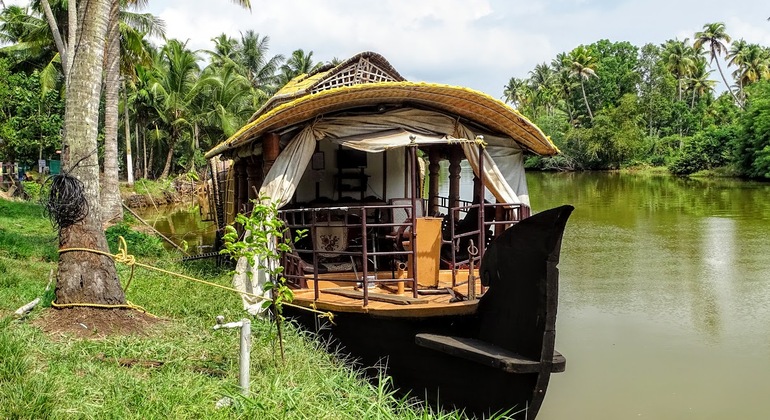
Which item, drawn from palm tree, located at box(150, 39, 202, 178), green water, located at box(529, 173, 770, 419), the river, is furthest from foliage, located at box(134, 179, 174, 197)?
green water, located at box(529, 173, 770, 419)

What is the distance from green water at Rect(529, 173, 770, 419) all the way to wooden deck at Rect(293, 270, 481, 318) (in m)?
1.47

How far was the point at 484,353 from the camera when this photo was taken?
414cm

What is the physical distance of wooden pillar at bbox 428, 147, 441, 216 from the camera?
777cm

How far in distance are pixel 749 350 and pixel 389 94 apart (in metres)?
5.11

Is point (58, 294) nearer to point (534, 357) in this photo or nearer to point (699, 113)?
point (534, 357)

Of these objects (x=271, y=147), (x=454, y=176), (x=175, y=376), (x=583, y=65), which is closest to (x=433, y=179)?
(x=454, y=176)

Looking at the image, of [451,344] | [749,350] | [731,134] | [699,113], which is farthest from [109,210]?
[699,113]

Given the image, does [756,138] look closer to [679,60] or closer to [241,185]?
[679,60]

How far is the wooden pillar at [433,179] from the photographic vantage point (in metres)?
7.77

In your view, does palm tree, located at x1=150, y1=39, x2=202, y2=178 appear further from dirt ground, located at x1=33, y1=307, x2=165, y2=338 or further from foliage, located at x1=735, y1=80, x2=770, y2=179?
foliage, located at x1=735, y1=80, x2=770, y2=179

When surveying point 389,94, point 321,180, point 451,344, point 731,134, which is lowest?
point 451,344

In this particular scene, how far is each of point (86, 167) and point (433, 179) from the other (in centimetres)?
419

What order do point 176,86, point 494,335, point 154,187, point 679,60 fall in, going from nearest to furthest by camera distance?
point 494,335
point 154,187
point 176,86
point 679,60

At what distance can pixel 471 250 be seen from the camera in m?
5.14
